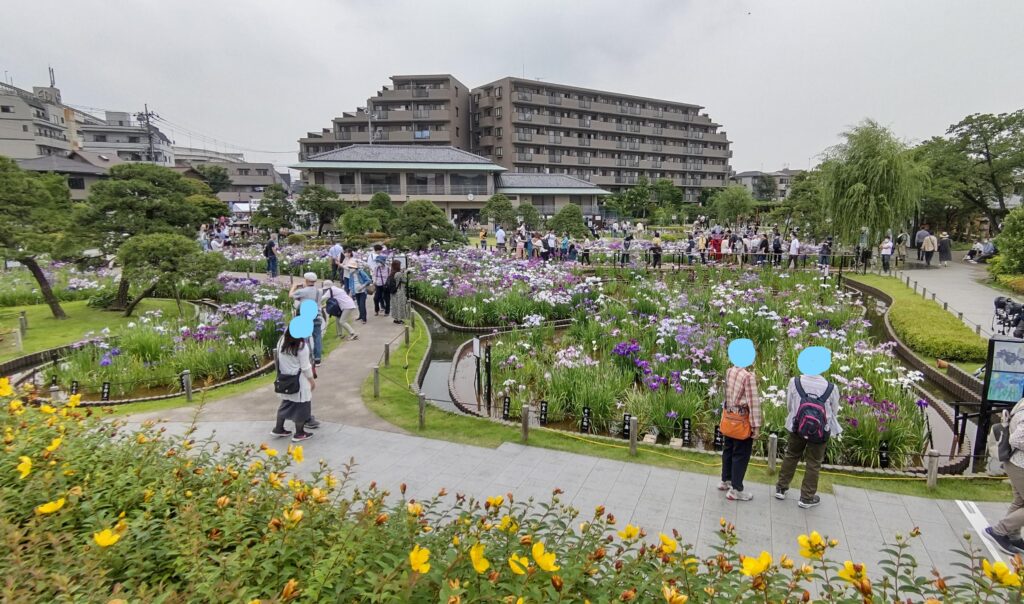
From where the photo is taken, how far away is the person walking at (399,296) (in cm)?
1338

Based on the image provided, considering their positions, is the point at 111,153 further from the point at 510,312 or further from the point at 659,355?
the point at 659,355

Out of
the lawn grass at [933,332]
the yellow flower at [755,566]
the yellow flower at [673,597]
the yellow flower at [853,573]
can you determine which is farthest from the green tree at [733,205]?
the yellow flower at [673,597]

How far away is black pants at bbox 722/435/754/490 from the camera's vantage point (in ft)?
17.4

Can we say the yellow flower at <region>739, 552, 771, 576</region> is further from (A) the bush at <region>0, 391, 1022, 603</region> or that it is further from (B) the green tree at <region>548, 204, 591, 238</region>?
(B) the green tree at <region>548, 204, 591, 238</region>

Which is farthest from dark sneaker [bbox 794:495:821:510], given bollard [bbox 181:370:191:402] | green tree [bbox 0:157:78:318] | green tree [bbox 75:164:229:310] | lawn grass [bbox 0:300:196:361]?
green tree [bbox 0:157:78:318]

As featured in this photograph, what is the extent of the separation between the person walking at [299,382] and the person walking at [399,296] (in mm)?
6504

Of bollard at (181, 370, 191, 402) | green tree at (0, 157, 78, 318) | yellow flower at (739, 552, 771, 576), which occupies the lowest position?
bollard at (181, 370, 191, 402)

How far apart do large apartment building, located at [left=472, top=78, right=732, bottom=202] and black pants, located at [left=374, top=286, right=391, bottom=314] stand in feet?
148

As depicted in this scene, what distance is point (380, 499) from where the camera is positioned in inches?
116

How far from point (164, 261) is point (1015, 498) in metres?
14.8

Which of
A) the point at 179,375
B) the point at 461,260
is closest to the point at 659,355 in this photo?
the point at 179,375

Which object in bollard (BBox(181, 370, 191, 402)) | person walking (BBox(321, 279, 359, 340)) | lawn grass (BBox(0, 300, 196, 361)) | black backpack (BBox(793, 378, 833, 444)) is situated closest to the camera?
black backpack (BBox(793, 378, 833, 444))

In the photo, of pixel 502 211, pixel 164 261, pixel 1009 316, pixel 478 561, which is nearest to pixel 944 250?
pixel 1009 316

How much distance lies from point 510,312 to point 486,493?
820 cm
